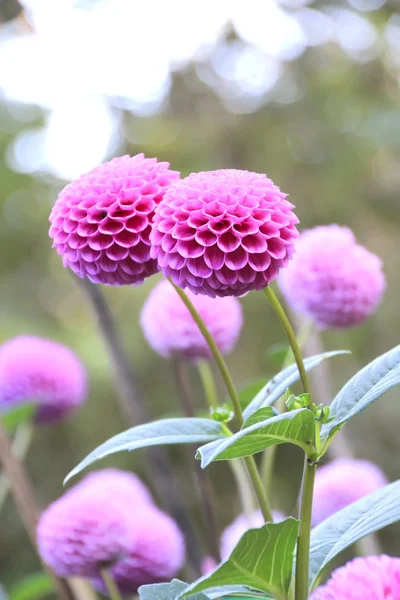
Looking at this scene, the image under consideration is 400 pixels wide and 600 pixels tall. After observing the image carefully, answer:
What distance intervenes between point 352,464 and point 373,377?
0.90 feet

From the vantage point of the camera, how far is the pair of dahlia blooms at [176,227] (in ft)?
0.79

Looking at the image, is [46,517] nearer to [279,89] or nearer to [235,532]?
[235,532]

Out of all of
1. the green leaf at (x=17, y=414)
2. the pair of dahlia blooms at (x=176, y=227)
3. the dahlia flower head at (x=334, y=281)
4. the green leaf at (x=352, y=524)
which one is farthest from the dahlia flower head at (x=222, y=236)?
the green leaf at (x=17, y=414)

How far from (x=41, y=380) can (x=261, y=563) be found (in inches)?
15.2

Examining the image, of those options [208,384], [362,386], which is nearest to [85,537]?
[208,384]

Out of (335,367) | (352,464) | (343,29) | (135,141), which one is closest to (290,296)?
(352,464)

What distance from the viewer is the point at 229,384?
0.26m

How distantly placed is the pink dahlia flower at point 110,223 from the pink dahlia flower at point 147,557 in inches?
9.1

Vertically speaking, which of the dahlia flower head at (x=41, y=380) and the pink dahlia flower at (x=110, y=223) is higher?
the pink dahlia flower at (x=110, y=223)

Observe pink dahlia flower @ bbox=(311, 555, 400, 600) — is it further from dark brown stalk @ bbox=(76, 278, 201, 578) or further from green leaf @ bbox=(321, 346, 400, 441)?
dark brown stalk @ bbox=(76, 278, 201, 578)

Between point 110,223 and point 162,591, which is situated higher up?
point 110,223

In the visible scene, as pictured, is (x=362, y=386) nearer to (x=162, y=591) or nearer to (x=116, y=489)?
(x=162, y=591)

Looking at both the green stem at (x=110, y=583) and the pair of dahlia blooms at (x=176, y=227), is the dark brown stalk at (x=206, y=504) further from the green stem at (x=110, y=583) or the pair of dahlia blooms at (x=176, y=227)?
the pair of dahlia blooms at (x=176, y=227)

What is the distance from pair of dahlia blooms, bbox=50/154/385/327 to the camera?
242 millimetres
